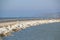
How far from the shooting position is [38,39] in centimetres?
1684

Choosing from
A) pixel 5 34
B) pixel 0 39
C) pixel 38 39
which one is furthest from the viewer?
pixel 5 34

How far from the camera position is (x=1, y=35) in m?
17.5

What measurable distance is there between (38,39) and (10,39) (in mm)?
2348

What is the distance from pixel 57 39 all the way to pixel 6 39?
4021 mm

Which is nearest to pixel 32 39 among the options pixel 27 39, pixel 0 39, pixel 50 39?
pixel 27 39

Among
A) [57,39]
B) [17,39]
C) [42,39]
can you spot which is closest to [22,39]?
[17,39]

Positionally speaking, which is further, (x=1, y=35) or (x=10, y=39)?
(x=1, y=35)

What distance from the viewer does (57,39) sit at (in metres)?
16.0

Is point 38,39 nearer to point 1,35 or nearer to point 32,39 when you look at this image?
point 32,39

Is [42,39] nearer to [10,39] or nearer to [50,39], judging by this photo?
[50,39]

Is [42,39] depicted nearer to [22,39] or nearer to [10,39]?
[22,39]

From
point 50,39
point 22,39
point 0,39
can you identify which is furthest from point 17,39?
point 50,39

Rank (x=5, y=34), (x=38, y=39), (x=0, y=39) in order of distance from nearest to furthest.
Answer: (x=0, y=39) → (x=38, y=39) → (x=5, y=34)

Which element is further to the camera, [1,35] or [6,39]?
[1,35]
